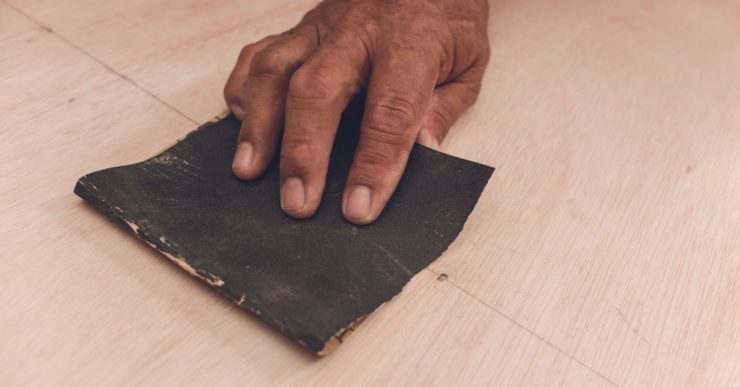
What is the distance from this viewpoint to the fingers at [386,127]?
73cm

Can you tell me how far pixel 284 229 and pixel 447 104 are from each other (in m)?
0.40

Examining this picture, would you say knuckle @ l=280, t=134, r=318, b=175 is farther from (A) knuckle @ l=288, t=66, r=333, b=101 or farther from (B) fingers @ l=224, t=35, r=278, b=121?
(B) fingers @ l=224, t=35, r=278, b=121

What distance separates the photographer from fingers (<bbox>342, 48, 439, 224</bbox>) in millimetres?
731

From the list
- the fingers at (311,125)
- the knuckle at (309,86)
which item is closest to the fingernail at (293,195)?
the fingers at (311,125)

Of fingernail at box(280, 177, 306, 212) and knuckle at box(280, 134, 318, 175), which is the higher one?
knuckle at box(280, 134, 318, 175)

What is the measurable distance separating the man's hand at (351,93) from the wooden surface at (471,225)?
0.37 feet

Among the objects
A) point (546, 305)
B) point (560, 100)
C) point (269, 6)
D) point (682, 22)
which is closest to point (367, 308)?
point (546, 305)

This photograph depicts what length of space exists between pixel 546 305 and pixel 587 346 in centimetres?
7

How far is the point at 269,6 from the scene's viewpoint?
1.25m

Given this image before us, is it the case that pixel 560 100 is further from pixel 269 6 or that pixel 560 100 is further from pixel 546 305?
pixel 269 6

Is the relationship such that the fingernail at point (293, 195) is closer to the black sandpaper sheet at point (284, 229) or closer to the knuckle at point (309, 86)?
the black sandpaper sheet at point (284, 229)

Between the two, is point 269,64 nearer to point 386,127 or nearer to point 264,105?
point 264,105

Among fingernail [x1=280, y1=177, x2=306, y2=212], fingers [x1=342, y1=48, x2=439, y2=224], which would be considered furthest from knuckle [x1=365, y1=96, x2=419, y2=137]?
fingernail [x1=280, y1=177, x2=306, y2=212]

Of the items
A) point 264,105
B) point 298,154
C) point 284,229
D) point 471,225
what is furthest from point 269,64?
point 471,225
